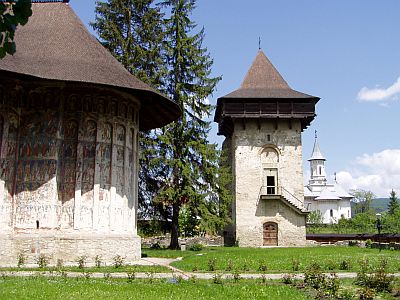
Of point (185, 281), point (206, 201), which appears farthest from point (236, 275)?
point (206, 201)

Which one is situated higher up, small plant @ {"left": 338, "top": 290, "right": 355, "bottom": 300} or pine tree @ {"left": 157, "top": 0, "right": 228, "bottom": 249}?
pine tree @ {"left": 157, "top": 0, "right": 228, "bottom": 249}

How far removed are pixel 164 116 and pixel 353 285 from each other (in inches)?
474

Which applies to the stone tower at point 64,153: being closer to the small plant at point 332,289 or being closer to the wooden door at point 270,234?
the small plant at point 332,289

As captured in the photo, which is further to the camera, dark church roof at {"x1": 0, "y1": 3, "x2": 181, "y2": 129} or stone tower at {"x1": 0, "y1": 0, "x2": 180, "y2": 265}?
stone tower at {"x1": 0, "y1": 0, "x2": 180, "y2": 265}

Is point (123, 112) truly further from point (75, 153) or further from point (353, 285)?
point (353, 285)

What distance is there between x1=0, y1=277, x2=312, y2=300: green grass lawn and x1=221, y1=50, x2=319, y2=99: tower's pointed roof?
22.9 metres

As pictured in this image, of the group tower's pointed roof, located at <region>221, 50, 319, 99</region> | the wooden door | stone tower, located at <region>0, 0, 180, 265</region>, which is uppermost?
tower's pointed roof, located at <region>221, 50, 319, 99</region>

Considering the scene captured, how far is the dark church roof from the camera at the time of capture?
14148 mm

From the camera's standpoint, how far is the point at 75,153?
15.2 meters

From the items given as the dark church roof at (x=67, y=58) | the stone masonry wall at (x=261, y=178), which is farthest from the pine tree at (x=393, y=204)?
the dark church roof at (x=67, y=58)

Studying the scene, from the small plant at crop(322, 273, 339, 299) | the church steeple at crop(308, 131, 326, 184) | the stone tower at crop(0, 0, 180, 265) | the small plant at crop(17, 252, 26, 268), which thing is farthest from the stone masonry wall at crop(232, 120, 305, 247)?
the church steeple at crop(308, 131, 326, 184)

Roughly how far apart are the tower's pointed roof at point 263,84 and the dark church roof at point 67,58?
529 inches

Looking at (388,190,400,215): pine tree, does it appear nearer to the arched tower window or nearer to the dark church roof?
the arched tower window

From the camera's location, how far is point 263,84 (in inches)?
1299
